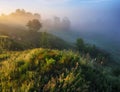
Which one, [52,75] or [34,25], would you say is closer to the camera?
[52,75]

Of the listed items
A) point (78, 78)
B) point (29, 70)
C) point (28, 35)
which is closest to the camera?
point (78, 78)

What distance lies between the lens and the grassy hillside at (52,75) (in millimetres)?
11961

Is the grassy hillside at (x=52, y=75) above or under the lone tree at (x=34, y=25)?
above

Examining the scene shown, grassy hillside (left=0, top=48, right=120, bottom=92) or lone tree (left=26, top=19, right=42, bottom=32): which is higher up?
grassy hillside (left=0, top=48, right=120, bottom=92)

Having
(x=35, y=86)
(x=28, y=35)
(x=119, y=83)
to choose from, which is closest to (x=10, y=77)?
(x=35, y=86)

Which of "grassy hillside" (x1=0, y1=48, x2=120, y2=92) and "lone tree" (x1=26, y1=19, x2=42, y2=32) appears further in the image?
"lone tree" (x1=26, y1=19, x2=42, y2=32)

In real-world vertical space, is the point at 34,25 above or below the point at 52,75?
below

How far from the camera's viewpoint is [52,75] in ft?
42.0

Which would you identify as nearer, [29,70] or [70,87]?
[70,87]

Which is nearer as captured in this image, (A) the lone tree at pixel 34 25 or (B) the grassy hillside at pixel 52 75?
(B) the grassy hillside at pixel 52 75

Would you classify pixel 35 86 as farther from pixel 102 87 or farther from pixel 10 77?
pixel 102 87

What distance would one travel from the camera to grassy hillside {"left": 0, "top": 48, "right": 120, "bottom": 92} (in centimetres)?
1196

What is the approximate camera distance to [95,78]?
43.9 ft

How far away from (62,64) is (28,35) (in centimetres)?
13996
